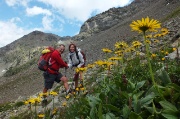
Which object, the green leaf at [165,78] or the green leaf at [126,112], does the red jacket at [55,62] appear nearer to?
the green leaf at [165,78]

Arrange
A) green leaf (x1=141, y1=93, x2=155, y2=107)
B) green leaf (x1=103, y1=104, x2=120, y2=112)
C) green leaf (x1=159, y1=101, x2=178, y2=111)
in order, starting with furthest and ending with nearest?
1. green leaf (x1=103, y1=104, x2=120, y2=112)
2. green leaf (x1=141, y1=93, x2=155, y2=107)
3. green leaf (x1=159, y1=101, x2=178, y2=111)

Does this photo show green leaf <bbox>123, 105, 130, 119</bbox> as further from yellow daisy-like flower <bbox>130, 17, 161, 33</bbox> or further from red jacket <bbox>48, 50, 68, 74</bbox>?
red jacket <bbox>48, 50, 68, 74</bbox>

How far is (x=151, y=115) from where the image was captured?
330 cm

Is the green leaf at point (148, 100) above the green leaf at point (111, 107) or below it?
above

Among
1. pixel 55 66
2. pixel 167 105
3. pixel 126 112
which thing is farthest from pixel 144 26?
pixel 55 66

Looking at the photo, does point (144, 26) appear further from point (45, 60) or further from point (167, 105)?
point (45, 60)

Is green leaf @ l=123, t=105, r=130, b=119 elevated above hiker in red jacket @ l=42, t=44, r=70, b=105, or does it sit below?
below

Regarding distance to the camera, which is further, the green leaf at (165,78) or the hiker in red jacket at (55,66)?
the hiker in red jacket at (55,66)

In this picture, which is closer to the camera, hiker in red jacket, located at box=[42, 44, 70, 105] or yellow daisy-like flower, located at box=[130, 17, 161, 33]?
yellow daisy-like flower, located at box=[130, 17, 161, 33]

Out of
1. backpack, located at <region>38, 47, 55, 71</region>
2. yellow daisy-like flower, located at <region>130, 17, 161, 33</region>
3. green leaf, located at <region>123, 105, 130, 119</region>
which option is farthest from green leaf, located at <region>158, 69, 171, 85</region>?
backpack, located at <region>38, 47, 55, 71</region>

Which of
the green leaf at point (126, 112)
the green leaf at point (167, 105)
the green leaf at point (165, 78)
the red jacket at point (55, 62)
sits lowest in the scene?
the green leaf at point (126, 112)

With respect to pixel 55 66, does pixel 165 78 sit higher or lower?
lower

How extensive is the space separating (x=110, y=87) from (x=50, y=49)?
21.5 feet

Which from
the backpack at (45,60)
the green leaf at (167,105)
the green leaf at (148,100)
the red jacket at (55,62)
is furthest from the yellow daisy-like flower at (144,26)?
the backpack at (45,60)
